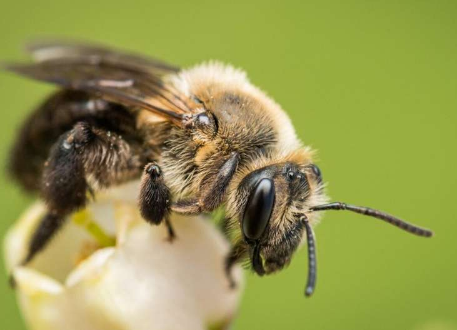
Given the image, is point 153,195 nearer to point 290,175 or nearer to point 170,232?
point 170,232

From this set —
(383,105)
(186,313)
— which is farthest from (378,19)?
(186,313)

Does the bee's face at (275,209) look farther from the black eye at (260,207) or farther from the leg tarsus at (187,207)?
the leg tarsus at (187,207)

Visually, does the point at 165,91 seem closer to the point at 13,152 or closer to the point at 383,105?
the point at 13,152

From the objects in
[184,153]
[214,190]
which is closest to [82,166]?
[184,153]

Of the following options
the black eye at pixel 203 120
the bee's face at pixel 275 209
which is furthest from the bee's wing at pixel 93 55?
the bee's face at pixel 275 209

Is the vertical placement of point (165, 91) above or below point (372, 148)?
above

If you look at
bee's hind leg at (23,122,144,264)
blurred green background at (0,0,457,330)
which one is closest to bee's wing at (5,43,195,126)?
bee's hind leg at (23,122,144,264)

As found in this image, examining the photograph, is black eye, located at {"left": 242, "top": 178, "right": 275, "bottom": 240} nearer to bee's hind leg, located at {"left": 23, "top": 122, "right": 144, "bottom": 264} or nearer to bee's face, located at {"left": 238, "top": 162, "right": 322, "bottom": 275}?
bee's face, located at {"left": 238, "top": 162, "right": 322, "bottom": 275}
